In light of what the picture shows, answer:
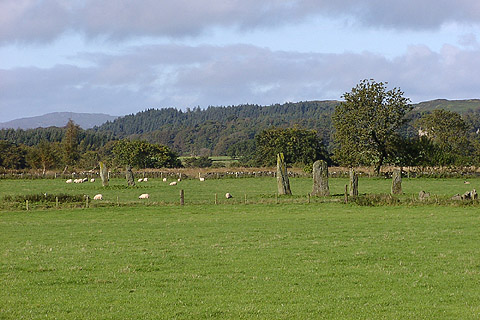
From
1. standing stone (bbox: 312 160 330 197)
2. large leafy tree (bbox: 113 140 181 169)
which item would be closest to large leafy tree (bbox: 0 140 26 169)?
large leafy tree (bbox: 113 140 181 169)

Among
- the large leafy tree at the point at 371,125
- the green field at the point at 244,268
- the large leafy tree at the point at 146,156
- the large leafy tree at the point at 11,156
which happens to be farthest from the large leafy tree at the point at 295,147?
the green field at the point at 244,268

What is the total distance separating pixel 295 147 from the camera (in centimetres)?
9881

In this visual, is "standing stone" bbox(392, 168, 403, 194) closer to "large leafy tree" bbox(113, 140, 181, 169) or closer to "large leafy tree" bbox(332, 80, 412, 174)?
"large leafy tree" bbox(332, 80, 412, 174)

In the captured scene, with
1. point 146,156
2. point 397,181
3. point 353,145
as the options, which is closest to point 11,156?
point 146,156

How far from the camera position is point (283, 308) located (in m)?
10.2

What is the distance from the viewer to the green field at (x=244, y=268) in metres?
10.3

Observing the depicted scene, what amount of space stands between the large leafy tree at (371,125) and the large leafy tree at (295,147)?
1192 inches

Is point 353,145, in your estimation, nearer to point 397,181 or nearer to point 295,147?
point 397,181

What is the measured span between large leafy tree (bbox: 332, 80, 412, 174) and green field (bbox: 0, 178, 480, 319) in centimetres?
3803

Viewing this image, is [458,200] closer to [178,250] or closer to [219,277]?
[178,250]

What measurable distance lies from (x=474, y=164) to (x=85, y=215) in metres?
52.0

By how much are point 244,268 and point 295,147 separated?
Result: 281 feet

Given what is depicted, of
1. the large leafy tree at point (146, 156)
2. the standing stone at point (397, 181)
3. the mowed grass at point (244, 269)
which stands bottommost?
the mowed grass at point (244, 269)

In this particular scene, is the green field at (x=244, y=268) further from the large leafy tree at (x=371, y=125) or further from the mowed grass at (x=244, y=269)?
the large leafy tree at (x=371, y=125)
